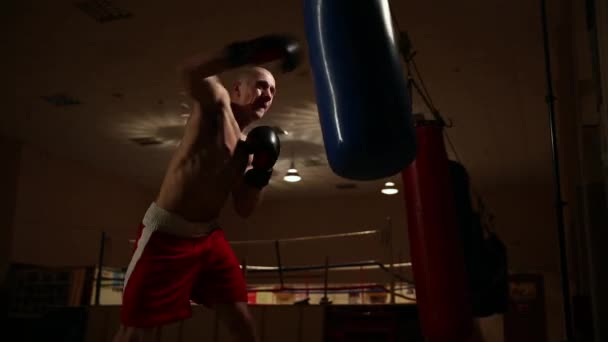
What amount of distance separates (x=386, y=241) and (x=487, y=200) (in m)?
5.18

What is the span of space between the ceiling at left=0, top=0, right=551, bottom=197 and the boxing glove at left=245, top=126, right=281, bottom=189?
6.86 feet

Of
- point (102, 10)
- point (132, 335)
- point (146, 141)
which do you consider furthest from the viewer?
point (146, 141)

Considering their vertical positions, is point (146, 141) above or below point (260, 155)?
above

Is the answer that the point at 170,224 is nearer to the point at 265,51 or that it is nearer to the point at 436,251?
the point at 265,51

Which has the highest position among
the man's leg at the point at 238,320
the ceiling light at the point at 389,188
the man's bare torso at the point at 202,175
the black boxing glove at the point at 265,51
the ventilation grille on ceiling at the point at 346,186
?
the ventilation grille on ceiling at the point at 346,186

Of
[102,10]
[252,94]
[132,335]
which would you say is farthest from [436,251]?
[102,10]

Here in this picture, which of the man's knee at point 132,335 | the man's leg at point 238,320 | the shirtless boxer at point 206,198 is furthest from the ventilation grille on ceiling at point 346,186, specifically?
the man's knee at point 132,335

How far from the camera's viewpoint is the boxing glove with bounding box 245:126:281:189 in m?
2.07

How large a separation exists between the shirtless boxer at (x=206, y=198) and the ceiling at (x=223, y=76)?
211 cm

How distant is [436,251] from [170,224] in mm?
1164

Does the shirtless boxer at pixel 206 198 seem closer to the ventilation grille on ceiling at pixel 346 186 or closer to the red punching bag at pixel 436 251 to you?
the red punching bag at pixel 436 251

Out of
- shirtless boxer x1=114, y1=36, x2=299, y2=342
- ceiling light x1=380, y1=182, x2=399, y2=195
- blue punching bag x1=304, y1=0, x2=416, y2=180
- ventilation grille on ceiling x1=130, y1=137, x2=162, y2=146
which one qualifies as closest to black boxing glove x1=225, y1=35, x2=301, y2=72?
shirtless boxer x1=114, y1=36, x2=299, y2=342

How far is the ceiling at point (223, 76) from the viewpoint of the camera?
4.24m

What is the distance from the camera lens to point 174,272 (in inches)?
74.9
